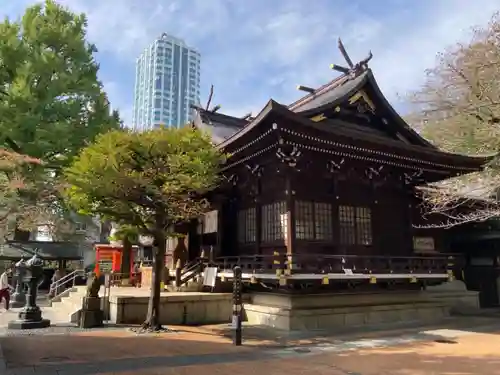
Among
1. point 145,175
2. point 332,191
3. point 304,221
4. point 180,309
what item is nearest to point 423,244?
point 332,191

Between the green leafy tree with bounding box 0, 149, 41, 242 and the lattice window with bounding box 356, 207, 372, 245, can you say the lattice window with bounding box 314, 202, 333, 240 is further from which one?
the green leafy tree with bounding box 0, 149, 41, 242

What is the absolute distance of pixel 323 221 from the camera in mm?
15156

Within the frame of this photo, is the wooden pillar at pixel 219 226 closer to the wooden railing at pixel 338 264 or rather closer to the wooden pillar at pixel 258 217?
the wooden railing at pixel 338 264

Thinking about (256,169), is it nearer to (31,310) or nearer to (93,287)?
(93,287)

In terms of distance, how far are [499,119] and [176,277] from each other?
45.7ft

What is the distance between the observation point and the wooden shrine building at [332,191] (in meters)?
13.6

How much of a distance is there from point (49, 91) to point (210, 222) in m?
12.5

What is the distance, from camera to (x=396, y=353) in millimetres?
10078

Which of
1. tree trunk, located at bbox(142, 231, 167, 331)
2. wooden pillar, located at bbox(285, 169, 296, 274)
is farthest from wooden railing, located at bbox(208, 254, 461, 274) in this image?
tree trunk, located at bbox(142, 231, 167, 331)

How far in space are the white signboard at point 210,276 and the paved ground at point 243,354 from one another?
272cm

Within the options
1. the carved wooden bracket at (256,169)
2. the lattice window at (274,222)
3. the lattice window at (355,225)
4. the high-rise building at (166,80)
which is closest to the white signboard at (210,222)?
the carved wooden bracket at (256,169)

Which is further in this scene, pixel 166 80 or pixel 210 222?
pixel 166 80

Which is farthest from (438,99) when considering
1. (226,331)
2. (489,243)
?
(226,331)

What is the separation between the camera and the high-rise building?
240ft
